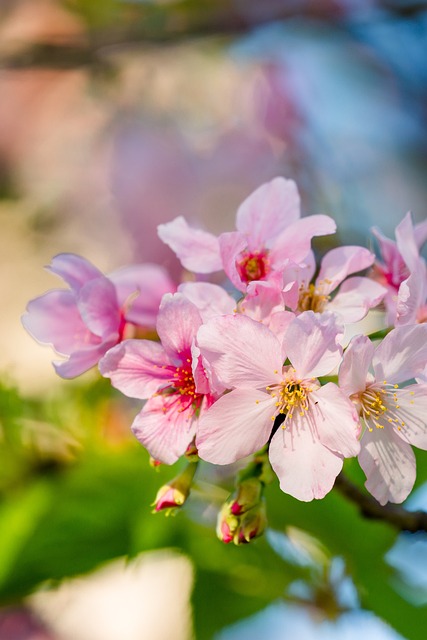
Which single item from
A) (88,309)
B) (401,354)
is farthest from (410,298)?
(88,309)

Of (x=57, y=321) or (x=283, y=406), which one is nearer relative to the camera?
(x=283, y=406)

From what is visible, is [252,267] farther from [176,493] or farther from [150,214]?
[150,214]

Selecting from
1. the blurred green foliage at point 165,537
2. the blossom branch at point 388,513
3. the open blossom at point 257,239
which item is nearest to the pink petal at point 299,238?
the open blossom at point 257,239

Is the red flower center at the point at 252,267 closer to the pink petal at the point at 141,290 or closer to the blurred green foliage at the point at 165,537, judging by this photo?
the pink petal at the point at 141,290

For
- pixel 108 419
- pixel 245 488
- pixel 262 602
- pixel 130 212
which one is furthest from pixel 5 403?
pixel 130 212

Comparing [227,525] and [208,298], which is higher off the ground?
[208,298]

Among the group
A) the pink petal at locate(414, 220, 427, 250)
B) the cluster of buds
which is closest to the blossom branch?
the cluster of buds
